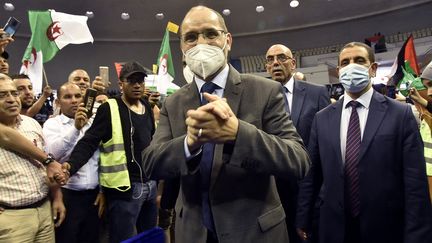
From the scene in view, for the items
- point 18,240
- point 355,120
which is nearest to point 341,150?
point 355,120

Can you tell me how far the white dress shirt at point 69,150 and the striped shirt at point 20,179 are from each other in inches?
10.3

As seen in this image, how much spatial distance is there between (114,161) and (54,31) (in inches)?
64.8

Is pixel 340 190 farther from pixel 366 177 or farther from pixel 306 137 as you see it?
pixel 306 137

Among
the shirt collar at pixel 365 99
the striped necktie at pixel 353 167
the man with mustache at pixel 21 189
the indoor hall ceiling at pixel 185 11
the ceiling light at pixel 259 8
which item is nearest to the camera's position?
the striped necktie at pixel 353 167

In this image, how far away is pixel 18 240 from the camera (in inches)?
79.3

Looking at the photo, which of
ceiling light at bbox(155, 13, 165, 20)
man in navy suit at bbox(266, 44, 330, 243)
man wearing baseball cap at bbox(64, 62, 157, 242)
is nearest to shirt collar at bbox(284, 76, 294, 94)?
man in navy suit at bbox(266, 44, 330, 243)

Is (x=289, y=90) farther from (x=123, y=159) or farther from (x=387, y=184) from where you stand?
(x=123, y=159)

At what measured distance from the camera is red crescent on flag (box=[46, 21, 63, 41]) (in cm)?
342

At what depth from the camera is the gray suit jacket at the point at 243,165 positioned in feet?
3.10

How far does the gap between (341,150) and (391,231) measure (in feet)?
1.44

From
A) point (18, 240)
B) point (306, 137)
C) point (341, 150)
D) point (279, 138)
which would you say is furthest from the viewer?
point (306, 137)

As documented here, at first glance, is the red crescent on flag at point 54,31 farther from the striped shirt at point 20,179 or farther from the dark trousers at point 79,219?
the dark trousers at point 79,219

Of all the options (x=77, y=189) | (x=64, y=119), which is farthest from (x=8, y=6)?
(x=77, y=189)

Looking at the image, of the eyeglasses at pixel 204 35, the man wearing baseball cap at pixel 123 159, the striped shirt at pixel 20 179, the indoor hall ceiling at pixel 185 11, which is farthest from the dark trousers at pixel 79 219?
the indoor hall ceiling at pixel 185 11
